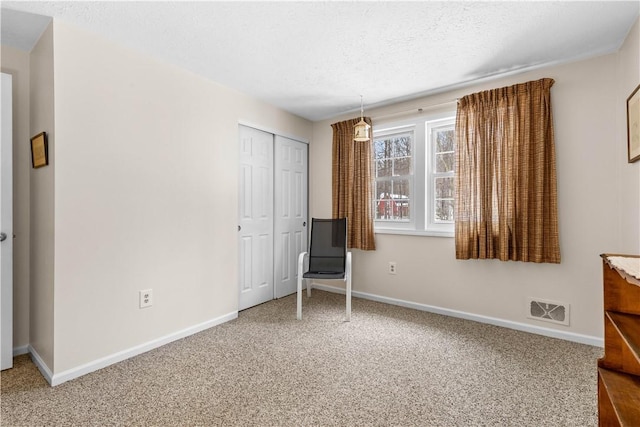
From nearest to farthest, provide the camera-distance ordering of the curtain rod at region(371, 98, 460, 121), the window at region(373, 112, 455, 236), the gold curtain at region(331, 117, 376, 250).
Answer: the curtain rod at region(371, 98, 460, 121)
the window at region(373, 112, 455, 236)
the gold curtain at region(331, 117, 376, 250)

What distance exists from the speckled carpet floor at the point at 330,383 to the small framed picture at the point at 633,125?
145 cm

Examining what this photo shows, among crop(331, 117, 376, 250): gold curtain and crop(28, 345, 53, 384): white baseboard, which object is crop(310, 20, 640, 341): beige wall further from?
crop(28, 345, 53, 384): white baseboard

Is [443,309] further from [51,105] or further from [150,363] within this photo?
[51,105]

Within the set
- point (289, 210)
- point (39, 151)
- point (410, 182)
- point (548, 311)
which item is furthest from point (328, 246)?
point (39, 151)

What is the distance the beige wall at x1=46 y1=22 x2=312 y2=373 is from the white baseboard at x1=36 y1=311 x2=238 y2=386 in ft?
0.11

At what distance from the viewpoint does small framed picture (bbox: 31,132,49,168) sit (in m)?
2.03

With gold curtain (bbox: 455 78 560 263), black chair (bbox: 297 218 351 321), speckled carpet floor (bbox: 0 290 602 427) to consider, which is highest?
gold curtain (bbox: 455 78 560 263)

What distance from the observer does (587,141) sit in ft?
8.09

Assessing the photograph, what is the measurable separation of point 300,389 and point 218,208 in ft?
5.82

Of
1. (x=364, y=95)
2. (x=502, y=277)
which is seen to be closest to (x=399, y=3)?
(x=364, y=95)

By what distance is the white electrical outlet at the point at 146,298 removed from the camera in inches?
94.0

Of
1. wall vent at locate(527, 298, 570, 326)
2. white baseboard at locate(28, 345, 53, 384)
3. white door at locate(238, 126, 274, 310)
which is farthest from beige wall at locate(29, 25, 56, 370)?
wall vent at locate(527, 298, 570, 326)

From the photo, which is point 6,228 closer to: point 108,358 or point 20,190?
point 20,190

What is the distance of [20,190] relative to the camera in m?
2.32
